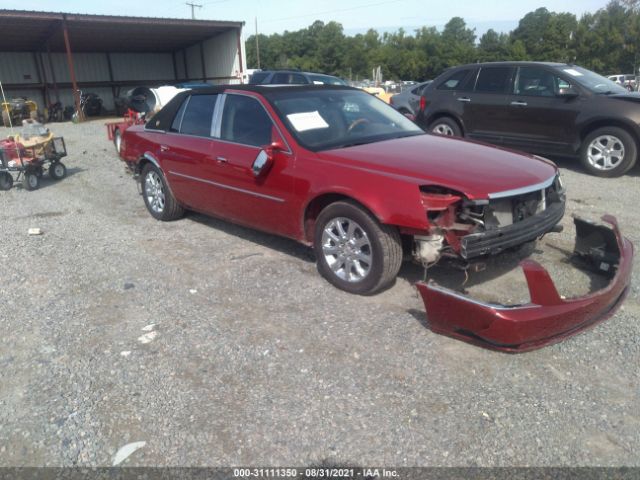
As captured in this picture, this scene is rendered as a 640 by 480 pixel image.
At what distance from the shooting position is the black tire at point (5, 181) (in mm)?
8453

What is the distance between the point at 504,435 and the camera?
256 centimetres

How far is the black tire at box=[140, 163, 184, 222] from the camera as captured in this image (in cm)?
604

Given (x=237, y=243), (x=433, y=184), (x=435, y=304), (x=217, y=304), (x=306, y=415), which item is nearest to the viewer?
(x=306, y=415)

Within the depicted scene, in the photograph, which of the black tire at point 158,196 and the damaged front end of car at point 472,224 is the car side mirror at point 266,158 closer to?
the damaged front end of car at point 472,224

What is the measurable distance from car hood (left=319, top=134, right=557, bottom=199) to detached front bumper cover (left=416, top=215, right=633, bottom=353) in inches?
27.9

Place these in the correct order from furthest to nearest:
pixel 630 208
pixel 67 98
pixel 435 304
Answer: pixel 67 98 → pixel 630 208 → pixel 435 304

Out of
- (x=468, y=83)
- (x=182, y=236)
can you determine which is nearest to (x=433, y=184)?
→ (x=182, y=236)

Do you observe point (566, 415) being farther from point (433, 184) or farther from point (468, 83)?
point (468, 83)

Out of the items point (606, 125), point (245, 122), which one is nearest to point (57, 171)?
point (245, 122)

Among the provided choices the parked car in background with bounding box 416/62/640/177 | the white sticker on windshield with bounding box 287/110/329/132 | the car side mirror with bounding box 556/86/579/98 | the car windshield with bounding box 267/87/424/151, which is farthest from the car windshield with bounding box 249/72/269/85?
the white sticker on windshield with bounding box 287/110/329/132

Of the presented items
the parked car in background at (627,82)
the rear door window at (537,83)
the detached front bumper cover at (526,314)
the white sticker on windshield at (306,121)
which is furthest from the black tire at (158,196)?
the parked car in background at (627,82)

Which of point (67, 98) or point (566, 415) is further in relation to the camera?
point (67, 98)

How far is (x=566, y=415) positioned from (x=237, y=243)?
363 centimetres

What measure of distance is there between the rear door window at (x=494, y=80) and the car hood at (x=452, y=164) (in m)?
4.95
